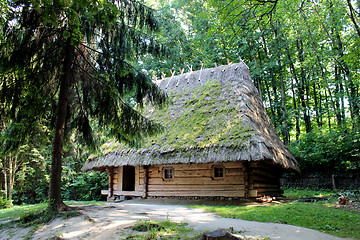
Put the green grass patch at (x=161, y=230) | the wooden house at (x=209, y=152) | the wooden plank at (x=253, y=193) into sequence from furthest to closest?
the wooden plank at (x=253, y=193)
the wooden house at (x=209, y=152)
the green grass patch at (x=161, y=230)

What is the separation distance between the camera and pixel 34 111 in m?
7.20

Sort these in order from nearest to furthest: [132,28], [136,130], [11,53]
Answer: [11,53] → [132,28] → [136,130]

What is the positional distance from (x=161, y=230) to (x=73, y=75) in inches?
228

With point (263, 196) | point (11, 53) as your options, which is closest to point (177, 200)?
point (263, 196)

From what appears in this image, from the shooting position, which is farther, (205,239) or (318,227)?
(318,227)

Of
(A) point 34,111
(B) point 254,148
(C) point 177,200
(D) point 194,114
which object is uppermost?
(D) point 194,114

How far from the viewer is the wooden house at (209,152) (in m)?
10.9

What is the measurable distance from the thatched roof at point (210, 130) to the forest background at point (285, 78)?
1897 mm

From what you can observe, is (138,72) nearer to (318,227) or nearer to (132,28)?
(132,28)

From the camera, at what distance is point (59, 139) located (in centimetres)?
766

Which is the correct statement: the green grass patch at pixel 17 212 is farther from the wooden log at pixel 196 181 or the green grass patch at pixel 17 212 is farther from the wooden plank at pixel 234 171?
the wooden plank at pixel 234 171

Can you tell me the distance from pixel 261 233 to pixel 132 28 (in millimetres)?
6456

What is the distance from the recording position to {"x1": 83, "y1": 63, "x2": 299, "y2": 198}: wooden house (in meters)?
10.9

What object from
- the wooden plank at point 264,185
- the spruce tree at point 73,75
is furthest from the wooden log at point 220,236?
the wooden plank at point 264,185
